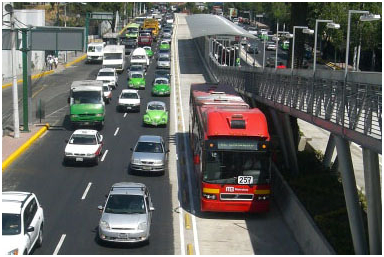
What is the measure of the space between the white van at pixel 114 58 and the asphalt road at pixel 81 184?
2236 centimetres

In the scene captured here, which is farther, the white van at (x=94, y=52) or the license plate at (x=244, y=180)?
the white van at (x=94, y=52)

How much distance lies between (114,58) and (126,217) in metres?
49.4

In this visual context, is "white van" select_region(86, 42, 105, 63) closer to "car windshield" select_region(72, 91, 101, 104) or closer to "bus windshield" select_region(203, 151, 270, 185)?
"car windshield" select_region(72, 91, 101, 104)

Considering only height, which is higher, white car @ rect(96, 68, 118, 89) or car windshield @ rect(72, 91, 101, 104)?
car windshield @ rect(72, 91, 101, 104)

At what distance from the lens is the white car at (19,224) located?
58.0ft

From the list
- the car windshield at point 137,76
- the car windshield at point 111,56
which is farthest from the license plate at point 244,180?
the car windshield at point 111,56

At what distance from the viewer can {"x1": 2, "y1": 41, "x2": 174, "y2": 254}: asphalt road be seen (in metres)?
21.0

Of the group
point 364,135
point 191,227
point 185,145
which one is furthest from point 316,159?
point 364,135

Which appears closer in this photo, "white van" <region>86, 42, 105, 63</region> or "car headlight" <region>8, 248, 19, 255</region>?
"car headlight" <region>8, 248, 19, 255</region>

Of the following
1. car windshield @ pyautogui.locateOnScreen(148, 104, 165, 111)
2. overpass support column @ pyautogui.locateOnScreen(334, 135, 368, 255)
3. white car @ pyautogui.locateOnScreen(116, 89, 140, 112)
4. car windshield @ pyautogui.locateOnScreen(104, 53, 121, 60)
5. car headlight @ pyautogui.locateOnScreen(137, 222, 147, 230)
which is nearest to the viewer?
overpass support column @ pyautogui.locateOnScreen(334, 135, 368, 255)

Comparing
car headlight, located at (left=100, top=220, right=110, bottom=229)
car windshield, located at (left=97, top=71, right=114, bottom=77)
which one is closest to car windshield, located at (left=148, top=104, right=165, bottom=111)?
car windshield, located at (left=97, top=71, right=114, bottom=77)

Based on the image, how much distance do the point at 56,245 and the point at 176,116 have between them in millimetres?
25575

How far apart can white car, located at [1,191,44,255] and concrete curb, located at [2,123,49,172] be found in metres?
11.6

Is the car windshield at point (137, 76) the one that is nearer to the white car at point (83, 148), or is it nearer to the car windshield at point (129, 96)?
the car windshield at point (129, 96)
